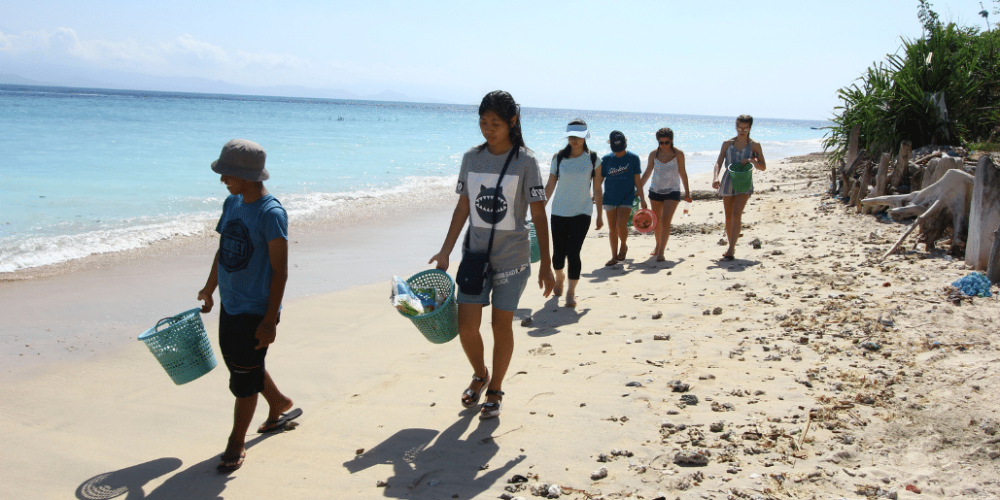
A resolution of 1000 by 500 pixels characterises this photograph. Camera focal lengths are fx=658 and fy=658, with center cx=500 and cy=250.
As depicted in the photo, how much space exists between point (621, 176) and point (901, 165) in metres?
4.18

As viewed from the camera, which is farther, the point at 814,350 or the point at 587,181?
the point at 587,181

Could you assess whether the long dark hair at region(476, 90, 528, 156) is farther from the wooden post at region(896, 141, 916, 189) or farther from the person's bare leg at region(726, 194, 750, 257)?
the wooden post at region(896, 141, 916, 189)

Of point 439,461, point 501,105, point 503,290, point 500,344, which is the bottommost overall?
point 439,461

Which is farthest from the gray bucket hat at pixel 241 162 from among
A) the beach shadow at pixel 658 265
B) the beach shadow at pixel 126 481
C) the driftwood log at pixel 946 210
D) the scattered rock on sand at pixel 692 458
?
the driftwood log at pixel 946 210

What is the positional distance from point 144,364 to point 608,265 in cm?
500

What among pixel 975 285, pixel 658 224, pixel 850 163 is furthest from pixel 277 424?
pixel 850 163

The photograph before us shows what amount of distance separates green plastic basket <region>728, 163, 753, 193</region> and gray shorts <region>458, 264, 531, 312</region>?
4.71 meters

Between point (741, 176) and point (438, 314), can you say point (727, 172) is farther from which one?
point (438, 314)

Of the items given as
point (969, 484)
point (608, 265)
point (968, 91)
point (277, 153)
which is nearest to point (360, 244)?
point (608, 265)

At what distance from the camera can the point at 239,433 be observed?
131 inches

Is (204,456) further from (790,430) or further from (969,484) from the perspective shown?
(969,484)

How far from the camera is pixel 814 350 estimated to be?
445cm

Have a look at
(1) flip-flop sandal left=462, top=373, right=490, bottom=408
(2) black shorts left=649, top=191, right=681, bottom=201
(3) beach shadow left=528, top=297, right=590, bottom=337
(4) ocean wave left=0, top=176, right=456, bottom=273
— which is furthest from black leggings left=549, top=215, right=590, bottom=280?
(4) ocean wave left=0, top=176, right=456, bottom=273

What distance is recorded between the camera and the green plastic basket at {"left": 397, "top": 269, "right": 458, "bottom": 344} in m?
3.62
